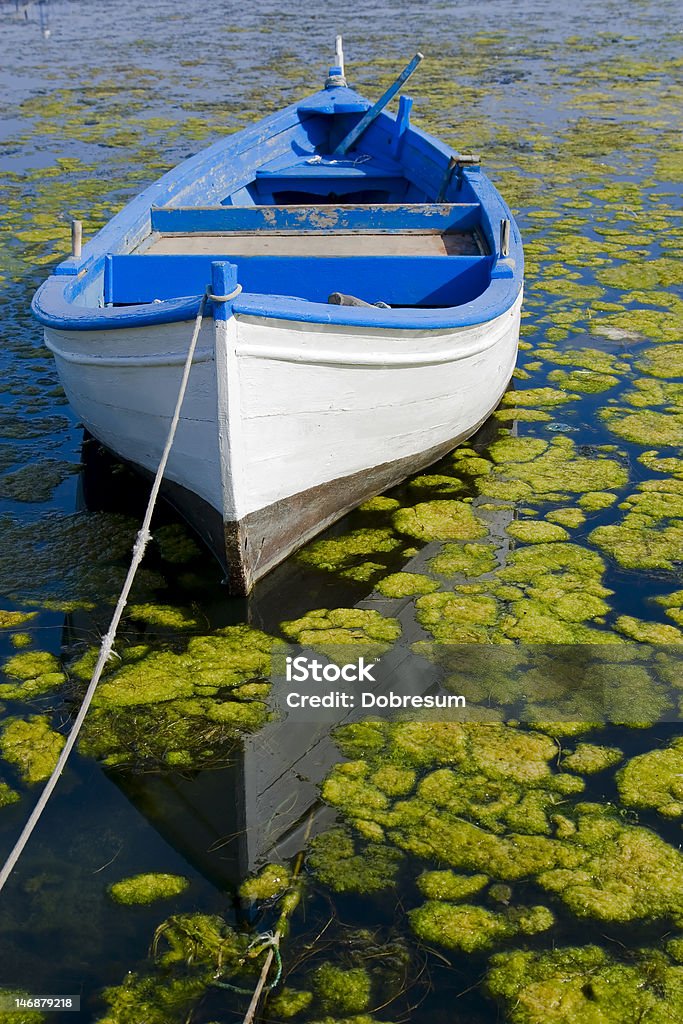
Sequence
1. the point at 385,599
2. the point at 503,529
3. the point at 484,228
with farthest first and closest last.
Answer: the point at 484,228 < the point at 503,529 < the point at 385,599

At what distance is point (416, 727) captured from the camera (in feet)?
10.8

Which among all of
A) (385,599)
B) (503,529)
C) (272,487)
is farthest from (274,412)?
(503,529)

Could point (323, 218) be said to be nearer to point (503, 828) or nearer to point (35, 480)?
→ point (35, 480)

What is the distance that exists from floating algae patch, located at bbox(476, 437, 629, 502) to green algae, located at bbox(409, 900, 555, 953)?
224 cm

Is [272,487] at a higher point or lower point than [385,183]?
lower

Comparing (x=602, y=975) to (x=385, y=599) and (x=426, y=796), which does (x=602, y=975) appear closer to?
Result: (x=426, y=796)

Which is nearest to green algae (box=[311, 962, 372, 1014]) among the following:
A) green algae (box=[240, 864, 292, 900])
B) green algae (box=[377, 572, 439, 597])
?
green algae (box=[240, 864, 292, 900])

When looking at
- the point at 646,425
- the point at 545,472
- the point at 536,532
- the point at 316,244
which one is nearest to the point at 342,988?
the point at 536,532

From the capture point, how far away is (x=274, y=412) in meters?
3.69

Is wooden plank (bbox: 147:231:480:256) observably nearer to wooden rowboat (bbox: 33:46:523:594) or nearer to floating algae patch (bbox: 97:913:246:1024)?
wooden rowboat (bbox: 33:46:523:594)

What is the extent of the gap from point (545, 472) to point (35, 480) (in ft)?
7.86

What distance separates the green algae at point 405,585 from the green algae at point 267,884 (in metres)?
1.39

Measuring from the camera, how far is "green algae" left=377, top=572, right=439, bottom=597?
13.0 feet

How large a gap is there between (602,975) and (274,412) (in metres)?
2.12
